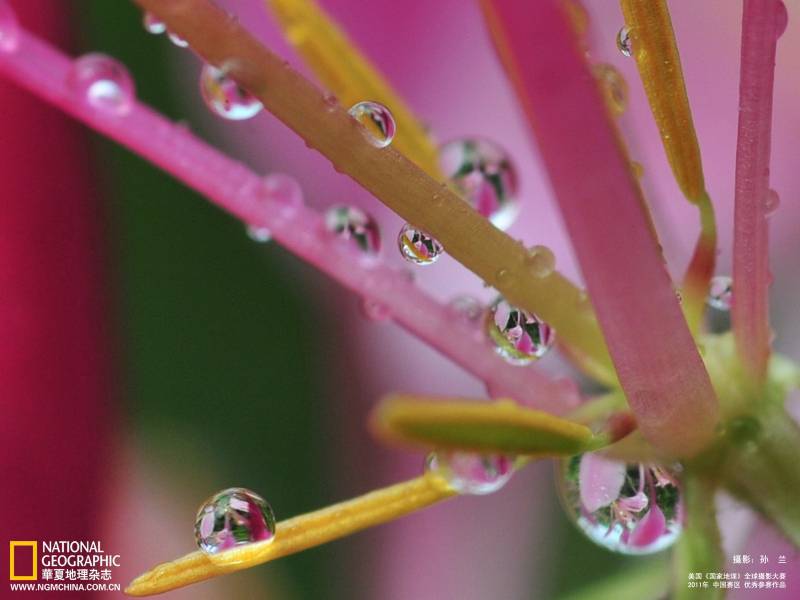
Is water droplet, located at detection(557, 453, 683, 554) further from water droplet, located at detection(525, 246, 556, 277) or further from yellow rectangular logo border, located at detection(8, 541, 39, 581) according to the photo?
yellow rectangular logo border, located at detection(8, 541, 39, 581)

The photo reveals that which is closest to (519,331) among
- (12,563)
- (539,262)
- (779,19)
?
(539,262)

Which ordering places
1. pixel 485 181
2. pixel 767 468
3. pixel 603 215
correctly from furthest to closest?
1. pixel 485 181
2. pixel 767 468
3. pixel 603 215

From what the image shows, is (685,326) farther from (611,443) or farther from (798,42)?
(798,42)

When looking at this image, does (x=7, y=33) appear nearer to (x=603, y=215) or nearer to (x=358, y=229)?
(x=358, y=229)

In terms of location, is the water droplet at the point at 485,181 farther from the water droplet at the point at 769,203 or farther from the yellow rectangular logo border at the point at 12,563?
the yellow rectangular logo border at the point at 12,563

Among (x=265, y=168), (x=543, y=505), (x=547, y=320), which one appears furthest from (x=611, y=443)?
(x=265, y=168)

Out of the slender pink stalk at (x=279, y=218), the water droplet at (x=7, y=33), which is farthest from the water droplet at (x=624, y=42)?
the water droplet at (x=7, y=33)

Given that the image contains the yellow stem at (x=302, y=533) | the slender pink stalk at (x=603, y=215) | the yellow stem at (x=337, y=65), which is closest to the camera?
the slender pink stalk at (x=603, y=215)
